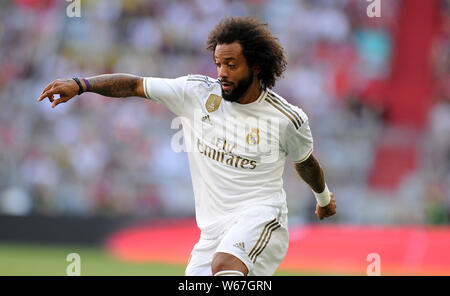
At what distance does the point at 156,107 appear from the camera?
58.5ft

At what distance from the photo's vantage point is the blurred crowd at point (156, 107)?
635 inches

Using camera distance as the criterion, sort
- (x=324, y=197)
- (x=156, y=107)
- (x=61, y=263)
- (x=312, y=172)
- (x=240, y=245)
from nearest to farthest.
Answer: (x=240, y=245)
(x=312, y=172)
(x=324, y=197)
(x=61, y=263)
(x=156, y=107)

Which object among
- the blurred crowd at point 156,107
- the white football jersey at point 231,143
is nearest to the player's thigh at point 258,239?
the white football jersey at point 231,143

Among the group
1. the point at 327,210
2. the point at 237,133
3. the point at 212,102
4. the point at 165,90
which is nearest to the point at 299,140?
the point at 237,133

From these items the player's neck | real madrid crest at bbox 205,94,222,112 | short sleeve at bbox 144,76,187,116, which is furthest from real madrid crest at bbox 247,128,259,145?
short sleeve at bbox 144,76,187,116

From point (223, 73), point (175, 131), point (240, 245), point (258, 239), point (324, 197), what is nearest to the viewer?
point (240, 245)

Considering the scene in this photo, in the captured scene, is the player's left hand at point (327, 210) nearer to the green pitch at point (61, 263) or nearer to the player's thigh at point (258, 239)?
the player's thigh at point (258, 239)

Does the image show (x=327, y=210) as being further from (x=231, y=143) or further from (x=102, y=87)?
(x=102, y=87)

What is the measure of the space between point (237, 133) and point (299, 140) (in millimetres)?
528

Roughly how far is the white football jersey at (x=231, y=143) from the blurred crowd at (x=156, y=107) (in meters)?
9.07

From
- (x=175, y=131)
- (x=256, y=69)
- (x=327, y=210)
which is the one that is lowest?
(x=327, y=210)

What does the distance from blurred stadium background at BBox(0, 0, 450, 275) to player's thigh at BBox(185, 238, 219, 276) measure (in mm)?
6429

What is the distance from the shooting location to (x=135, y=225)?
16062 millimetres
